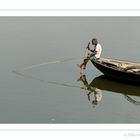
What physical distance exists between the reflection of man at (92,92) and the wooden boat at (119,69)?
0.93ft

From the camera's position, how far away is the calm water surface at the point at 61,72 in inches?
195

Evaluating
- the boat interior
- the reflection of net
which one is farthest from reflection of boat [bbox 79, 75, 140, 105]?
the boat interior

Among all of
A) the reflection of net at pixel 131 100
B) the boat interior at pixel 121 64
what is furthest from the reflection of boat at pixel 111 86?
the boat interior at pixel 121 64

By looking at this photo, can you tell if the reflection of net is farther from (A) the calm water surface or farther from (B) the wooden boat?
(B) the wooden boat

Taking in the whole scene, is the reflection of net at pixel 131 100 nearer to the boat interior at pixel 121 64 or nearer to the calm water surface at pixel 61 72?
the calm water surface at pixel 61 72

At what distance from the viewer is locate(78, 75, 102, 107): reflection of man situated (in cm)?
548

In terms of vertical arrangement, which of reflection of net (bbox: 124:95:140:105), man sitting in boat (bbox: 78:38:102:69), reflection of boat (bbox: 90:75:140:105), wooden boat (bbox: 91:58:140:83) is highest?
man sitting in boat (bbox: 78:38:102:69)

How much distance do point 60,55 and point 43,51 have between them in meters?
0.38

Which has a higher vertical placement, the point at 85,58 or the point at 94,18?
the point at 94,18

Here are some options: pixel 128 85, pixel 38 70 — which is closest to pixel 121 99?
pixel 128 85

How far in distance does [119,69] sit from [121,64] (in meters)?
0.14

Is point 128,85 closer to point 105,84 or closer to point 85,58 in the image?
point 105,84

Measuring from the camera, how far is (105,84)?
20.1 ft

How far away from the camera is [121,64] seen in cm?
627
